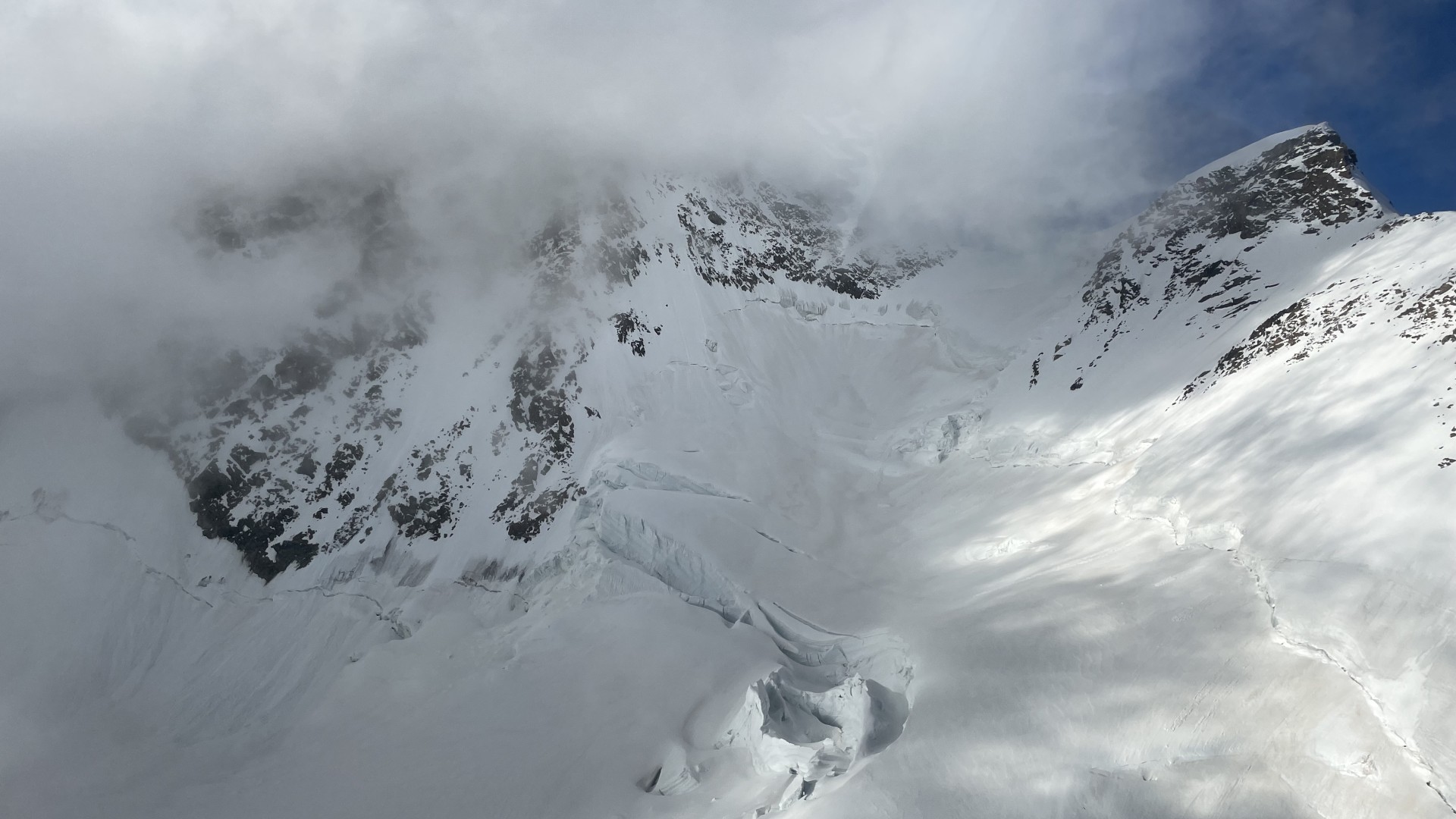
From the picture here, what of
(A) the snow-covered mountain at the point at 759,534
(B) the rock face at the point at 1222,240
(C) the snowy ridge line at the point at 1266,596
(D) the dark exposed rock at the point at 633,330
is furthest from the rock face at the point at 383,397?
(C) the snowy ridge line at the point at 1266,596

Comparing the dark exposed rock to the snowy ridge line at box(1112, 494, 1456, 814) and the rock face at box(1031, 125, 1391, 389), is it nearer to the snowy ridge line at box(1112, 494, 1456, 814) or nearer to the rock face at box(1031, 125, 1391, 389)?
the rock face at box(1031, 125, 1391, 389)

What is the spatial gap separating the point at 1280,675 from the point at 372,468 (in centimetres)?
5031

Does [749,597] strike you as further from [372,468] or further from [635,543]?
[372,468]

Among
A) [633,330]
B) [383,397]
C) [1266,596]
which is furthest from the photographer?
[633,330]

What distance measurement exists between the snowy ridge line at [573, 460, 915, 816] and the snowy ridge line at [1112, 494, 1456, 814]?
1242 centimetres

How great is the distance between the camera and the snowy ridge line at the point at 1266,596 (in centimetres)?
2019

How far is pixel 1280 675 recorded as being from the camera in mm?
24141

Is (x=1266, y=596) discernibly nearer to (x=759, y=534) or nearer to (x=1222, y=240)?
(x=759, y=534)

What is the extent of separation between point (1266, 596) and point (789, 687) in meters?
17.6

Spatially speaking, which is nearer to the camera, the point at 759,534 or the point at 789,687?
the point at 789,687

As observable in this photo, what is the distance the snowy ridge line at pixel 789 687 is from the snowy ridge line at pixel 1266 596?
12.4m

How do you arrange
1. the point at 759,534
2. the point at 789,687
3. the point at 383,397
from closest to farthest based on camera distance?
the point at 789,687
the point at 759,534
the point at 383,397

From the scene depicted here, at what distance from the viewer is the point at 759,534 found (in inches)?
1822

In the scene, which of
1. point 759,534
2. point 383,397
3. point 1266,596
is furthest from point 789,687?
point 383,397
